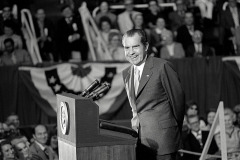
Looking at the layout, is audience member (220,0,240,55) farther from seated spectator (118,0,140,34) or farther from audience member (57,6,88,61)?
audience member (57,6,88,61)

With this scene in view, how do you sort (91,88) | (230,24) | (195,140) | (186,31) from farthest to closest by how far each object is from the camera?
(230,24) < (186,31) < (195,140) < (91,88)

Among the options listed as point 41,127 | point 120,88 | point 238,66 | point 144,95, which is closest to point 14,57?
point 120,88

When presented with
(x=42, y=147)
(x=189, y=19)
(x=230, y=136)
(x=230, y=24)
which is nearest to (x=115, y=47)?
(x=189, y=19)

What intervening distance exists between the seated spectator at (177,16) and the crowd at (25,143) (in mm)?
3971

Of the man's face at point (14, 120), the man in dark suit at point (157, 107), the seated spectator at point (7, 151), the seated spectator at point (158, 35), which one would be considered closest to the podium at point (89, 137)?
the man in dark suit at point (157, 107)

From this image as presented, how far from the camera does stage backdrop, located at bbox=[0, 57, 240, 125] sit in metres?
11.3

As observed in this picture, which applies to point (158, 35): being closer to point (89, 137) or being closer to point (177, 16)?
point (177, 16)

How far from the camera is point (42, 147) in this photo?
29.6 ft

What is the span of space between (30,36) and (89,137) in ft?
25.4

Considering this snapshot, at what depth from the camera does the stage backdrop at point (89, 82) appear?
11312mm

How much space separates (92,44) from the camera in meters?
12.4

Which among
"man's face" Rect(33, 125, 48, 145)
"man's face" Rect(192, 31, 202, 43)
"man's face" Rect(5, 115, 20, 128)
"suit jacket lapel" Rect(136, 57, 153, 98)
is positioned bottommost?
"man's face" Rect(33, 125, 48, 145)

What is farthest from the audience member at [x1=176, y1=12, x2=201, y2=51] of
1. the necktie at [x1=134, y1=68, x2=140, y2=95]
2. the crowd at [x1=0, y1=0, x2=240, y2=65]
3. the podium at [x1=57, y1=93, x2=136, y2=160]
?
the podium at [x1=57, y1=93, x2=136, y2=160]

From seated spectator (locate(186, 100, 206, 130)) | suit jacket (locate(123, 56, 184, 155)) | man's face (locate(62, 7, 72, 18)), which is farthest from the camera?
man's face (locate(62, 7, 72, 18))
